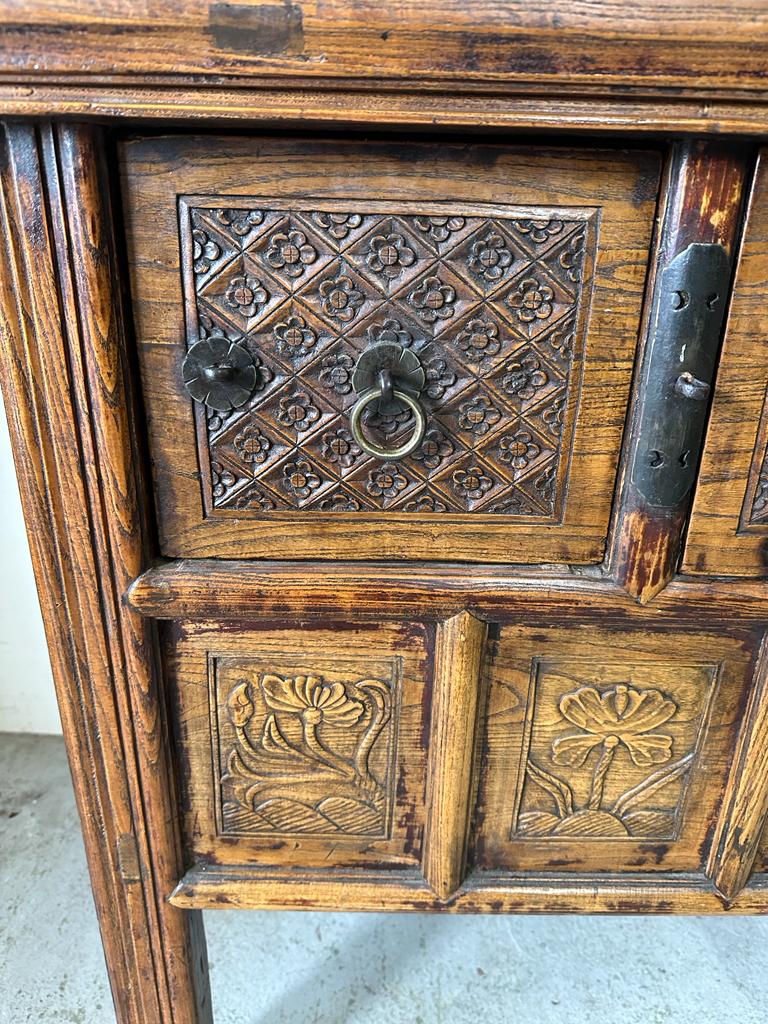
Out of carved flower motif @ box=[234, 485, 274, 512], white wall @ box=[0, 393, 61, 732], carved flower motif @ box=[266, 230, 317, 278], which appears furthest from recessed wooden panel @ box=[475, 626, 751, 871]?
white wall @ box=[0, 393, 61, 732]

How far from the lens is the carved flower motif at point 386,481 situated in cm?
56

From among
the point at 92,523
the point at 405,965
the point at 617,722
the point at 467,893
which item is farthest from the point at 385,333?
the point at 405,965

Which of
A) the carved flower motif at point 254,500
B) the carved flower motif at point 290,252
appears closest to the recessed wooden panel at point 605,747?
the carved flower motif at point 254,500

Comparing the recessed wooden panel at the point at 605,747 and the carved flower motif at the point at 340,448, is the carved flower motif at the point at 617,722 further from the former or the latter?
the carved flower motif at the point at 340,448

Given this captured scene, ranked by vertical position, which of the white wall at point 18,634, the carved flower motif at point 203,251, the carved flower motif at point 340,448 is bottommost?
the white wall at point 18,634

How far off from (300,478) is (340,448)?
4 cm

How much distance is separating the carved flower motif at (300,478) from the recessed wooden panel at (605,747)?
7.5 inches

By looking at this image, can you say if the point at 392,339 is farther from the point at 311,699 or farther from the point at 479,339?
the point at 311,699

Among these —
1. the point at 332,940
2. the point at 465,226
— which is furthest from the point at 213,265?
the point at 332,940

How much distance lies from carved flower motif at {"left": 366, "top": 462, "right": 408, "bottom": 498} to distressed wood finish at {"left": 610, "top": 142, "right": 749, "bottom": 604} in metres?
0.16

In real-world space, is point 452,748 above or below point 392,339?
below

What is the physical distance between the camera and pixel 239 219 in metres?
0.50

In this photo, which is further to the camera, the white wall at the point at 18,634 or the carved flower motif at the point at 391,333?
the white wall at the point at 18,634

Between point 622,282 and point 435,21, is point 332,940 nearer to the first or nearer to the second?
point 622,282
